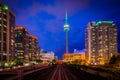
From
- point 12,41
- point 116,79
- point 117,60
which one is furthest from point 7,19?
point 116,79

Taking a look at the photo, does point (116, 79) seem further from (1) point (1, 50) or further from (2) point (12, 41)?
(2) point (12, 41)

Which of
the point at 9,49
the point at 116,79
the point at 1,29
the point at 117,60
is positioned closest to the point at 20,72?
the point at 116,79

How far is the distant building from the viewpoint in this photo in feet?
509

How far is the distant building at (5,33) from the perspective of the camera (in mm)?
155125

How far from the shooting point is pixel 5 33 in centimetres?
16212

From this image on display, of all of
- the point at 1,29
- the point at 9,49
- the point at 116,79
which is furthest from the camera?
the point at 9,49

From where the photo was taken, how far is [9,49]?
549 feet

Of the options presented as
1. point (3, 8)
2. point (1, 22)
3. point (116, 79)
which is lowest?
point (116, 79)

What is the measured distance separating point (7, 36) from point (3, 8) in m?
19.0

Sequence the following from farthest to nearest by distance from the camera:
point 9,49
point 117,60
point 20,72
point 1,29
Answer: point 9,49 < point 1,29 < point 117,60 < point 20,72

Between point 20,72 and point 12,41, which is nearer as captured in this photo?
point 20,72

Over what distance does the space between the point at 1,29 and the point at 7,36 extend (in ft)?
31.8

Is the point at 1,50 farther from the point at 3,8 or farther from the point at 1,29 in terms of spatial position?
the point at 3,8

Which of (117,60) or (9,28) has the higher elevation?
(9,28)
